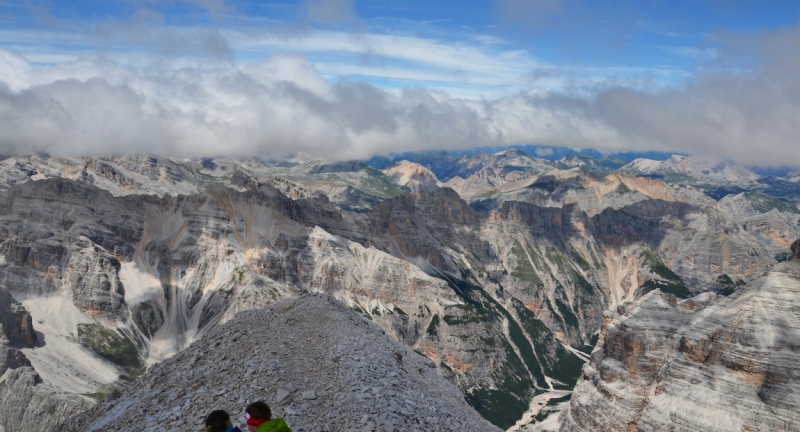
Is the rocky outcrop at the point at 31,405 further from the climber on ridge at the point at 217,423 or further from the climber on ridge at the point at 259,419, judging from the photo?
the climber on ridge at the point at 259,419

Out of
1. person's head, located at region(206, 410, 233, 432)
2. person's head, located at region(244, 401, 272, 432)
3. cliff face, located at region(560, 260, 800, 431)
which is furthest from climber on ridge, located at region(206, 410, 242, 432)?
cliff face, located at region(560, 260, 800, 431)

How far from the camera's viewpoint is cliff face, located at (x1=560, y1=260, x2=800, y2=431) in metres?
96.4

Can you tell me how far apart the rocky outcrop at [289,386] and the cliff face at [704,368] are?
209ft

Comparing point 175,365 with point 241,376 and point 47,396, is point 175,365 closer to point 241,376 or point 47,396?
point 241,376

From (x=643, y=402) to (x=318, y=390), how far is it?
93.1 m

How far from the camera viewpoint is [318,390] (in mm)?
40125

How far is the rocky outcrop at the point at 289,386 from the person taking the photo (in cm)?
3725

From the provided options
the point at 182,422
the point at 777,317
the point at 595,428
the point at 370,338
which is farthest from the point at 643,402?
the point at 182,422

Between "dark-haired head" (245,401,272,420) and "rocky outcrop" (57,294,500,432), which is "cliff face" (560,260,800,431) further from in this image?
"dark-haired head" (245,401,272,420)

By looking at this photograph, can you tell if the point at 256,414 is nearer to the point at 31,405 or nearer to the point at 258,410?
the point at 258,410

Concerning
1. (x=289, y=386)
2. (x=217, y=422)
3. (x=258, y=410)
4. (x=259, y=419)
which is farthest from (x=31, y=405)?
(x=258, y=410)

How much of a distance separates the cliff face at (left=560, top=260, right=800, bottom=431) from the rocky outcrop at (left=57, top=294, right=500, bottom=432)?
63.6 m

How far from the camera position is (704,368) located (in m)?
105

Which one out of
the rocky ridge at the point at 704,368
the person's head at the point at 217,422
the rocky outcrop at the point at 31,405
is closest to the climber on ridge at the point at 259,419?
the person's head at the point at 217,422
